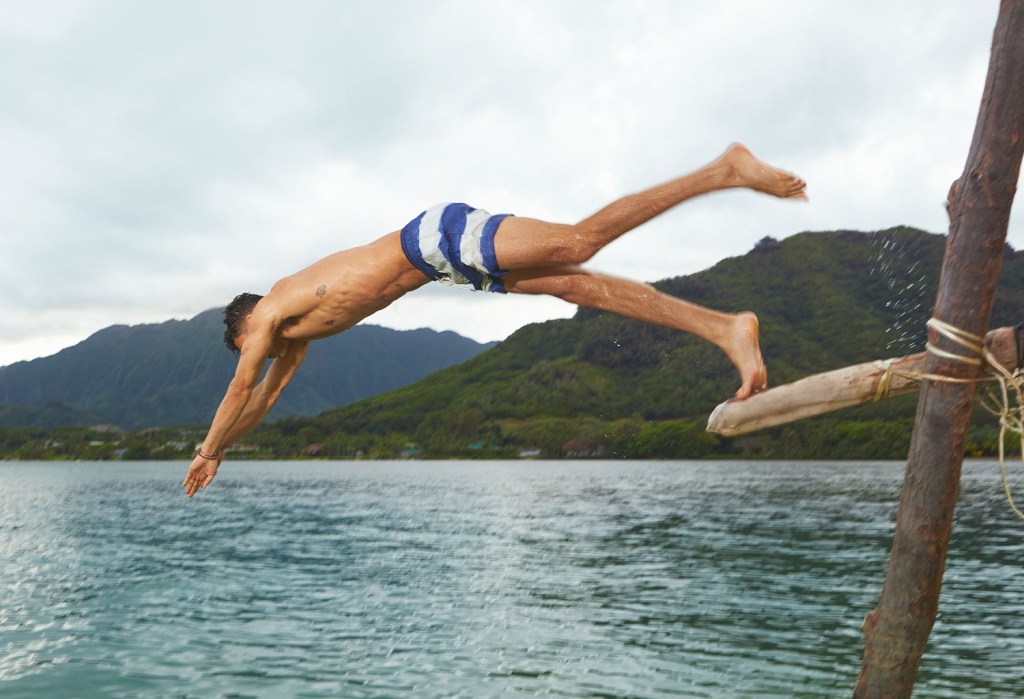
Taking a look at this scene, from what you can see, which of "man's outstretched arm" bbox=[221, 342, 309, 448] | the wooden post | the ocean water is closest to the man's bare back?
"man's outstretched arm" bbox=[221, 342, 309, 448]

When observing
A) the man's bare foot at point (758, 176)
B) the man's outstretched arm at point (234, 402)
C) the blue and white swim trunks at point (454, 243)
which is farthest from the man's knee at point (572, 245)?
the man's outstretched arm at point (234, 402)

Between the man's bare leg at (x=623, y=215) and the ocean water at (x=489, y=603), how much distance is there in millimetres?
17182

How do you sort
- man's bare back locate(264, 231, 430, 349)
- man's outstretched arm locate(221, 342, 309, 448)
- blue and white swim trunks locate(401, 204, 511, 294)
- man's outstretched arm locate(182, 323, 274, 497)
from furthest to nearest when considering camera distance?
man's outstretched arm locate(221, 342, 309, 448) < man's outstretched arm locate(182, 323, 274, 497) < man's bare back locate(264, 231, 430, 349) < blue and white swim trunks locate(401, 204, 511, 294)

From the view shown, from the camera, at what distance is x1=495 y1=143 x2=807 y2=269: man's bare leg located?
5496 millimetres

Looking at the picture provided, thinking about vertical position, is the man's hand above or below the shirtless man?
below

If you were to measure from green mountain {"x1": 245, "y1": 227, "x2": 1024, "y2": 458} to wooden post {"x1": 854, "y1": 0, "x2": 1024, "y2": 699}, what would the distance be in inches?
3230

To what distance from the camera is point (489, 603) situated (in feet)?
111

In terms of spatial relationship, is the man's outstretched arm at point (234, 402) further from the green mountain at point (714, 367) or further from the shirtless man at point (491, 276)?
the green mountain at point (714, 367)


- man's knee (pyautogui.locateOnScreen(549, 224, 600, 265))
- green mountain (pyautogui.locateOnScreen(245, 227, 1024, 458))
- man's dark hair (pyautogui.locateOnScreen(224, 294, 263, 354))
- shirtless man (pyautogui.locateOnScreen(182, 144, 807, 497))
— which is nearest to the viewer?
shirtless man (pyautogui.locateOnScreen(182, 144, 807, 497))

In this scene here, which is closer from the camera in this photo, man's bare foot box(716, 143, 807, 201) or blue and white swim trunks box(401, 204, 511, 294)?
man's bare foot box(716, 143, 807, 201)

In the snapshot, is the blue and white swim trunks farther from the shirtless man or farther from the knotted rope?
the knotted rope

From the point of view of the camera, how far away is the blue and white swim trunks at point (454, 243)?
6492mm

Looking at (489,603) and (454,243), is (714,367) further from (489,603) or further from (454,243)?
(454,243)

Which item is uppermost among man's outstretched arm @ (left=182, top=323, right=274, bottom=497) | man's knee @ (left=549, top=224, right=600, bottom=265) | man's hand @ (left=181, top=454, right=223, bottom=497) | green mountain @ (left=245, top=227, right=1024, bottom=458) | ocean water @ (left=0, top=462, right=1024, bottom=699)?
green mountain @ (left=245, top=227, right=1024, bottom=458)
